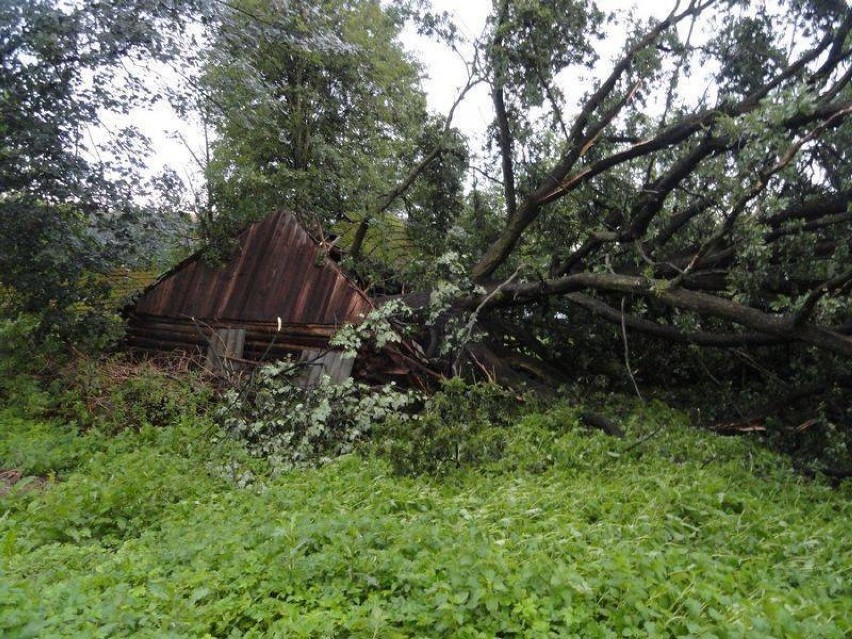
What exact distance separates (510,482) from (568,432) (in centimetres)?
168

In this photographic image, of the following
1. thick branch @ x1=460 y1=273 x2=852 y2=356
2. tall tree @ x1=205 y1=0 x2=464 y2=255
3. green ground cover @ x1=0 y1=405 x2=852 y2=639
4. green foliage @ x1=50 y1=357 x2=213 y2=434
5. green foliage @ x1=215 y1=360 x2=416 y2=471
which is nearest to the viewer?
green ground cover @ x1=0 y1=405 x2=852 y2=639

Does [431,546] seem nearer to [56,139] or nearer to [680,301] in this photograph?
[680,301]

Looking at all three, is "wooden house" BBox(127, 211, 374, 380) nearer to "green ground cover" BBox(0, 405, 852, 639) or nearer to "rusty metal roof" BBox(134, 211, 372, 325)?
"rusty metal roof" BBox(134, 211, 372, 325)

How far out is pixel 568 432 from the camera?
7250 mm

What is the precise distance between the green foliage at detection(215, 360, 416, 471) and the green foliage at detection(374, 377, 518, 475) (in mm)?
354

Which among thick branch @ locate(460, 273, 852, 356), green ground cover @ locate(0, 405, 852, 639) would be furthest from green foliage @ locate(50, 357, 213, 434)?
thick branch @ locate(460, 273, 852, 356)

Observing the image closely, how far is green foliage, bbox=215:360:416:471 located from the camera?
725cm

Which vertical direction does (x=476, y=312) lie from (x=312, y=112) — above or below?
below

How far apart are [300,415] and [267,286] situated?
135 inches

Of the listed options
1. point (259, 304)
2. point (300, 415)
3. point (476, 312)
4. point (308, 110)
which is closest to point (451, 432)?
point (300, 415)

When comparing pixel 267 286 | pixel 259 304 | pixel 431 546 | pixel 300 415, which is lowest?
pixel 431 546

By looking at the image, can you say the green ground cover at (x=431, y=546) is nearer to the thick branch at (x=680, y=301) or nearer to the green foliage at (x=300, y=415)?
the green foliage at (x=300, y=415)

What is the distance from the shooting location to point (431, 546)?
3928 mm

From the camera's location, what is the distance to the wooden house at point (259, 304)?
31.0 feet
